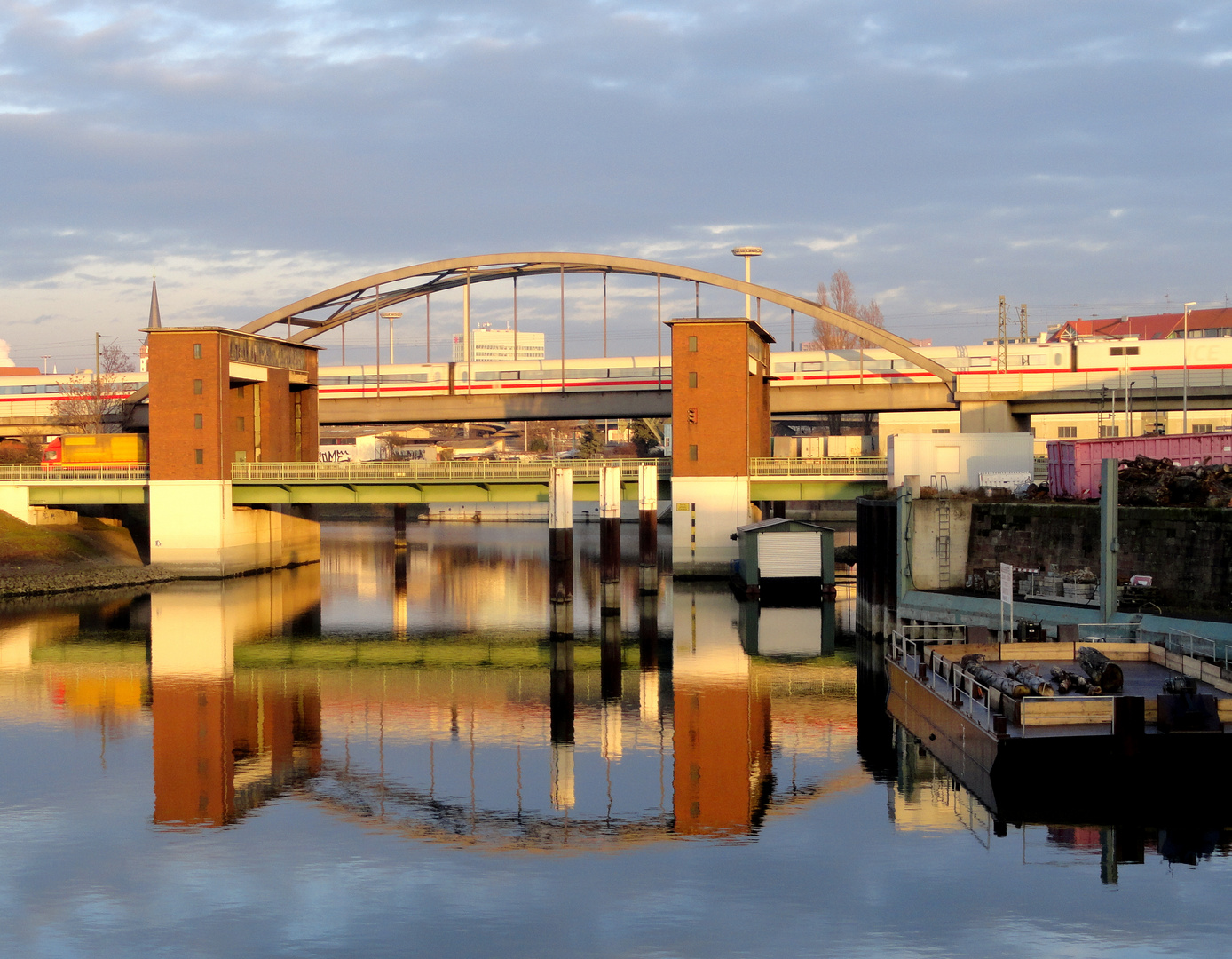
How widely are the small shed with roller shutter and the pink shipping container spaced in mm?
13962

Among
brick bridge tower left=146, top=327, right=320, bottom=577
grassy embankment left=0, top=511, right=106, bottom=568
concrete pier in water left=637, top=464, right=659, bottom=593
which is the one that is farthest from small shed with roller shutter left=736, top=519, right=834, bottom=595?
grassy embankment left=0, top=511, right=106, bottom=568

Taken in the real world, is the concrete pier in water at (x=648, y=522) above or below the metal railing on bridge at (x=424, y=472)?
below

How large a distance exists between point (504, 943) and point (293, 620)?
40.8 m

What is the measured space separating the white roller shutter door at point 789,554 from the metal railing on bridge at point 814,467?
Answer: 5.42 m

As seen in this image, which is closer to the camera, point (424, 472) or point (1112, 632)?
point (1112, 632)

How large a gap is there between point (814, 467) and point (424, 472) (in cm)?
2288

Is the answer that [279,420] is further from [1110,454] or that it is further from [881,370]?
[1110,454]

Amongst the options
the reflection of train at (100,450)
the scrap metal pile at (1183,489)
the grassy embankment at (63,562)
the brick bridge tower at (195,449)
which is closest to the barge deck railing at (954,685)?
the scrap metal pile at (1183,489)

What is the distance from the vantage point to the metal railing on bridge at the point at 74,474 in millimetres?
75875

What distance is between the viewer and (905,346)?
271 feet

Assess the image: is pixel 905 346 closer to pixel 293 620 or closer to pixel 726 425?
pixel 726 425

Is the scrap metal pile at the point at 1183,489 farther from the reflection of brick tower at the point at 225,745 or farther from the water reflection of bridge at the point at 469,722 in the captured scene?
the reflection of brick tower at the point at 225,745

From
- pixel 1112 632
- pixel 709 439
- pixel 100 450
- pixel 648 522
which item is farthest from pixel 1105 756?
pixel 100 450

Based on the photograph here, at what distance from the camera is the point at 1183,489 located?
134 feet
